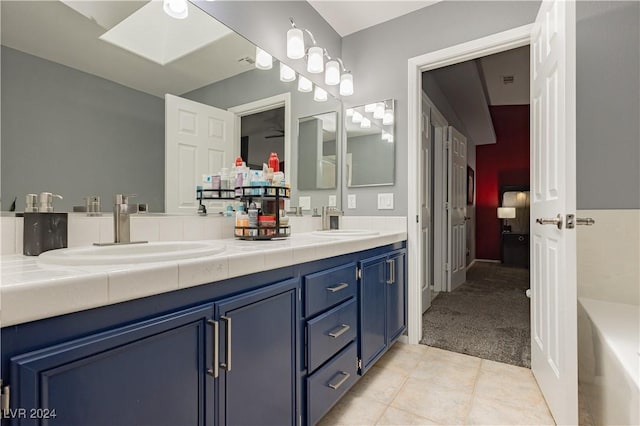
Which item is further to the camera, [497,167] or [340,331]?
[497,167]

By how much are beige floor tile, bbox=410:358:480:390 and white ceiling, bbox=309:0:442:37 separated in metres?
2.41

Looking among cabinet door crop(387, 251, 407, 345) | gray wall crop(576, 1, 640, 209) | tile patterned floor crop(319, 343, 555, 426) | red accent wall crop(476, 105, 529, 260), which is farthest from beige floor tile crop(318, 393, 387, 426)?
red accent wall crop(476, 105, 529, 260)

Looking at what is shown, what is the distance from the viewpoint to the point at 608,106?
5.70 ft

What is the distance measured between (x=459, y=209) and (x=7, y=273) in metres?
4.55

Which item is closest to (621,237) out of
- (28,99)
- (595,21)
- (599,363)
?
(599,363)

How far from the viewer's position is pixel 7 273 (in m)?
0.63

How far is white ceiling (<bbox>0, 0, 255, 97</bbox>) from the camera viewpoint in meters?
0.98

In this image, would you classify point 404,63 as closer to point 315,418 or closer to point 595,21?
point 595,21

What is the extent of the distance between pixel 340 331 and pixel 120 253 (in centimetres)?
92

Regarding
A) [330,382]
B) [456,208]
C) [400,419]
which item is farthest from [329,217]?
[456,208]

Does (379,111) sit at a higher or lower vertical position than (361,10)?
lower

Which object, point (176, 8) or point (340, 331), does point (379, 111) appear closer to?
point (176, 8)

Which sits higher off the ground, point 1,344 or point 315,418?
point 1,344

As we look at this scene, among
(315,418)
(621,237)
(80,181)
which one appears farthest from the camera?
(621,237)
